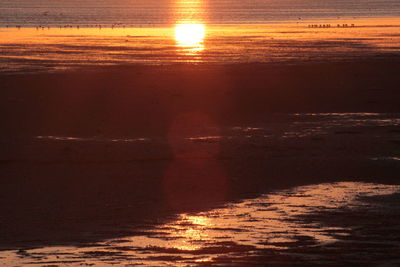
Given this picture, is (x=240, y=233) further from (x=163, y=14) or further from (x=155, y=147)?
(x=163, y=14)

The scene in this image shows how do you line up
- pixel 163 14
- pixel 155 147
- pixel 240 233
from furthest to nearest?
pixel 163 14, pixel 155 147, pixel 240 233

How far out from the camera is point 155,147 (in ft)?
55.7

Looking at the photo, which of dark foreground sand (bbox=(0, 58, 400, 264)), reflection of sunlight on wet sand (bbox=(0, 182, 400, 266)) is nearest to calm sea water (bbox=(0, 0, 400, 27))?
dark foreground sand (bbox=(0, 58, 400, 264))

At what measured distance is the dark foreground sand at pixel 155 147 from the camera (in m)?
12.2

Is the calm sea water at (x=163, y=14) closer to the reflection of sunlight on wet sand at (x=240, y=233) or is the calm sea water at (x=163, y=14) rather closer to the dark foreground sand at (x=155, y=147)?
the dark foreground sand at (x=155, y=147)

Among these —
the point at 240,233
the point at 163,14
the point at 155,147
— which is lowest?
the point at 240,233

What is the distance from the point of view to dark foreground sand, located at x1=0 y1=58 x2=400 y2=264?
1217 cm

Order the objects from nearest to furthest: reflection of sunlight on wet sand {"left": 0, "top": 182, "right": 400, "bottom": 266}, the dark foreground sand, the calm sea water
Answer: reflection of sunlight on wet sand {"left": 0, "top": 182, "right": 400, "bottom": 266} < the dark foreground sand < the calm sea water

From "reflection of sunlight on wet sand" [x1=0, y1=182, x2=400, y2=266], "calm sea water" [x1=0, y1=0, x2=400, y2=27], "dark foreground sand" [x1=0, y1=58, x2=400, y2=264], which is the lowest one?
"reflection of sunlight on wet sand" [x1=0, y1=182, x2=400, y2=266]

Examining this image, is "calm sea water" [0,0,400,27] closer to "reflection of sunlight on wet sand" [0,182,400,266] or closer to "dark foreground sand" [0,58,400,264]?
"dark foreground sand" [0,58,400,264]

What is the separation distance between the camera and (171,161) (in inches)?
618

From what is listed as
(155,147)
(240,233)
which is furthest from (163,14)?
(240,233)

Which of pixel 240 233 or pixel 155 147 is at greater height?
pixel 155 147

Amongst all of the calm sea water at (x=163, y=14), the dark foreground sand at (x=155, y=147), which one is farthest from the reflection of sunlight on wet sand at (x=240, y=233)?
the calm sea water at (x=163, y=14)
